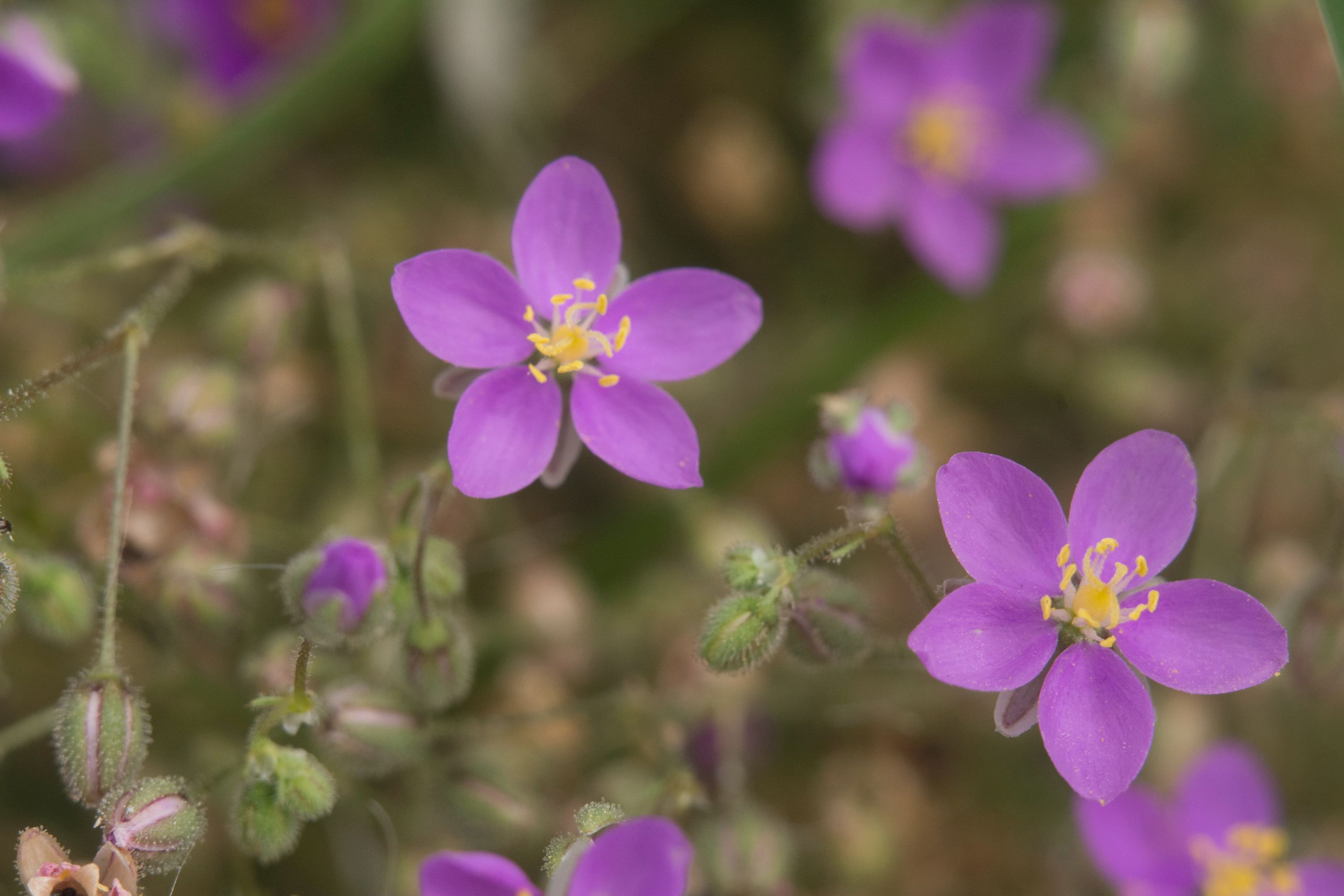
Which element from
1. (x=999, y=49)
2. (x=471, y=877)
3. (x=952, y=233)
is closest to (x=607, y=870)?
(x=471, y=877)

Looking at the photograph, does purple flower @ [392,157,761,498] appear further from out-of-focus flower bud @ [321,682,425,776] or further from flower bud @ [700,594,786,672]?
out-of-focus flower bud @ [321,682,425,776]

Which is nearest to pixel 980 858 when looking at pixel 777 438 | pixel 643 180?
pixel 777 438

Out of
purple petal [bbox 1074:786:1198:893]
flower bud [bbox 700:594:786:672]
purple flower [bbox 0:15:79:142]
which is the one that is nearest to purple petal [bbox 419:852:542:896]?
flower bud [bbox 700:594:786:672]

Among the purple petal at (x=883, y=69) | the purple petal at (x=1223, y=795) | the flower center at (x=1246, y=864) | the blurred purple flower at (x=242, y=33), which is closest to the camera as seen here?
the flower center at (x=1246, y=864)

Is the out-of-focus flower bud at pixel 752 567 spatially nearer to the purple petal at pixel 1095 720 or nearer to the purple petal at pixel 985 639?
the purple petal at pixel 985 639

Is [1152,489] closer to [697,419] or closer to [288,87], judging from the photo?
[697,419]

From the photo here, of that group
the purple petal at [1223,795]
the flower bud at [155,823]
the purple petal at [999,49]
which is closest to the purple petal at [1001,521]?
the purple petal at [1223,795]

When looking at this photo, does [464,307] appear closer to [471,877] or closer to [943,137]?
[471,877]
